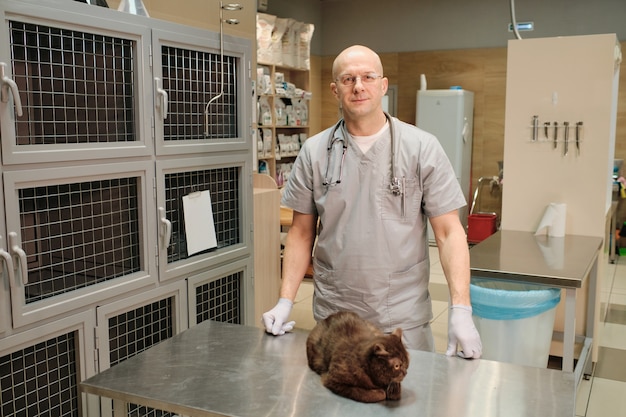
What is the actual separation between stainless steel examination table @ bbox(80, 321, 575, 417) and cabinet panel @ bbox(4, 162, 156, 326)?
474 mm

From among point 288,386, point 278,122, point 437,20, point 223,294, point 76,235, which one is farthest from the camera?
point 437,20

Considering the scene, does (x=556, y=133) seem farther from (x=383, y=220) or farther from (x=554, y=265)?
(x=383, y=220)

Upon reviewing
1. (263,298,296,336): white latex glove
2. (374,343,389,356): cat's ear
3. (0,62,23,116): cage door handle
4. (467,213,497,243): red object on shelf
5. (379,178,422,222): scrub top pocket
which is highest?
(0,62,23,116): cage door handle

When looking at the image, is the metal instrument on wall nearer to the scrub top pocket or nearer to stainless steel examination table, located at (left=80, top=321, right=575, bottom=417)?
the scrub top pocket

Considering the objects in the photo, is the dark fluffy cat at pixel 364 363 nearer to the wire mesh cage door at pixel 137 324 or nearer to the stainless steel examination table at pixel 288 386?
the stainless steel examination table at pixel 288 386

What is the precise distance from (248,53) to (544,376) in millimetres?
1869

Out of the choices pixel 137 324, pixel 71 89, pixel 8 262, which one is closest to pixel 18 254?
pixel 8 262

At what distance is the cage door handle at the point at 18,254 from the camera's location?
5.82ft

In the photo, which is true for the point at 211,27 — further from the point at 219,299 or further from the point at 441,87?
the point at 441,87

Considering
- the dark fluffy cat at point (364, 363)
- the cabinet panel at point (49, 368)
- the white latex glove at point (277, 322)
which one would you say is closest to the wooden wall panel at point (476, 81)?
the white latex glove at point (277, 322)

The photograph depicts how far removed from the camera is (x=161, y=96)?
2.26m

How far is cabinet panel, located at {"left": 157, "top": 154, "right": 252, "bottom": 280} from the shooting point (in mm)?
2346

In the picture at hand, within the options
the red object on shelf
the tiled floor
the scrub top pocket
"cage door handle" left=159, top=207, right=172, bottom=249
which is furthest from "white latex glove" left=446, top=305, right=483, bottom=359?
the red object on shelf

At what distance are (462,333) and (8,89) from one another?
144cm
